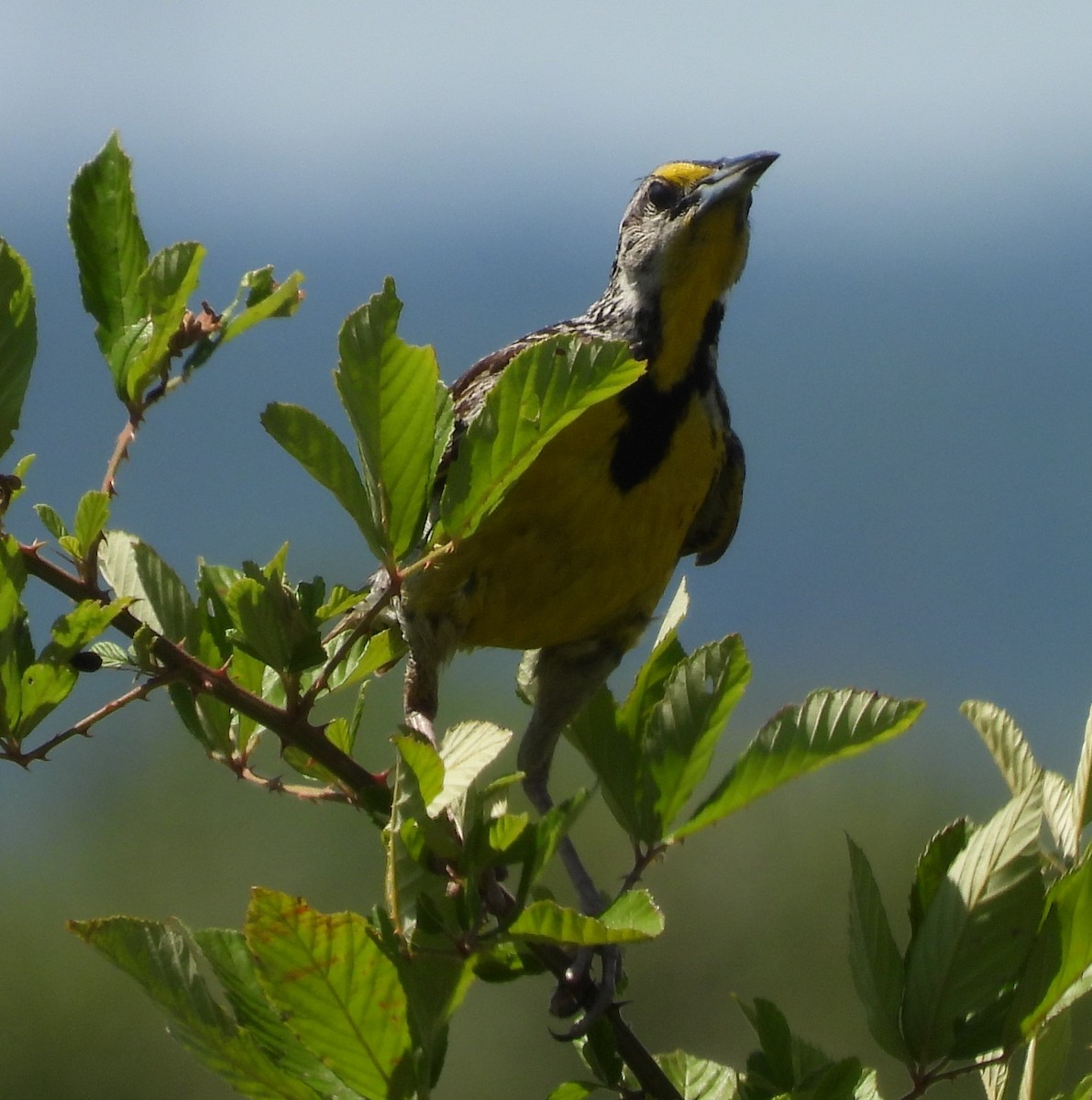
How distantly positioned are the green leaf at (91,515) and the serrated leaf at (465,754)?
0.36 metres

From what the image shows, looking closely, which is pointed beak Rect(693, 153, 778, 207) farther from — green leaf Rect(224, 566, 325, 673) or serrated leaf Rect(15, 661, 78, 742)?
serrated leaf Rect(15, 661, 78, 742)

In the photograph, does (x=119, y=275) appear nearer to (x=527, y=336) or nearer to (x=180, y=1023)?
(x=180, y=1023)

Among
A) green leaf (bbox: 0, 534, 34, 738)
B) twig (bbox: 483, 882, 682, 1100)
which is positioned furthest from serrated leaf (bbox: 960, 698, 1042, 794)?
green leaf (bbox: 0, 534, 34, 738)

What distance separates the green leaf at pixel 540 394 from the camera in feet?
4.69

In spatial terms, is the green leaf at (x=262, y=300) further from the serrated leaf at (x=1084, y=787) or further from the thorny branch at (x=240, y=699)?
the serrated leaf at (x=1084, y=787)

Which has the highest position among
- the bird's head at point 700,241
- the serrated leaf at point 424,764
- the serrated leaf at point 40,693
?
the bird's head at point 700,241

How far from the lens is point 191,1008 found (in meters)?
1.38

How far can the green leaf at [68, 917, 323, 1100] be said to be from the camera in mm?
1358

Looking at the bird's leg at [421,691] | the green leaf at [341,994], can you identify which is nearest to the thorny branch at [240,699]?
the green leaf at [341,994]

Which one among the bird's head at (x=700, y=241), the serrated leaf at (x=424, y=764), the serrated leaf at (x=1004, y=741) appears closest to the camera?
the serrated leaf at (x=424, y=764)

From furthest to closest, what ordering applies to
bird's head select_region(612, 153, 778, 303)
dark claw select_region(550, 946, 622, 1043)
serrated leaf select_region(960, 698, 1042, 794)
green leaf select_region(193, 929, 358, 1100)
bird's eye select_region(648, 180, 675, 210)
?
1. bird's eye select_region(648, 180, 675, 210)
2. bird's head select_region(612, 153, 778, 303)
3. dark claw select_region(550, 946, 622, 1043)
4. serrated leaf select_region(960, 698, 1042, 794)
5. green leaf select_region(193, 929, 358, 1100)

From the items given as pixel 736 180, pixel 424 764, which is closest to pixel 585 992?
pixel 424 764

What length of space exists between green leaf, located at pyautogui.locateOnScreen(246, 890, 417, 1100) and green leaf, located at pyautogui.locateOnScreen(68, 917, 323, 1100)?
0.18ft

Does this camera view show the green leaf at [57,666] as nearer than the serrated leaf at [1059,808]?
Yes
